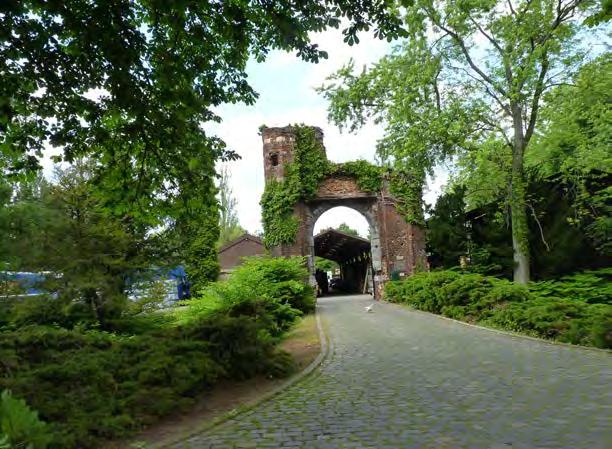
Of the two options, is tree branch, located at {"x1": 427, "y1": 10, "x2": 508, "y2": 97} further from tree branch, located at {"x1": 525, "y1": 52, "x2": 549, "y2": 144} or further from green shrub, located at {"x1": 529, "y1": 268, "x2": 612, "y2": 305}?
green shrub, located at {"x1": 529, "y1": 268, "x2": 612, "y2": 305}

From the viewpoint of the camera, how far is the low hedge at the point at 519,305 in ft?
32.9

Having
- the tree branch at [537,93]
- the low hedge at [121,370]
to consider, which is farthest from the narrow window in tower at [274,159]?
the low hedge at [121,370]

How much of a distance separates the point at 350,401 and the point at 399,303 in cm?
1733

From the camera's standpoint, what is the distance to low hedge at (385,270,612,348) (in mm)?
10016

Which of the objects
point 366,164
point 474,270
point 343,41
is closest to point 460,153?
point 474,270

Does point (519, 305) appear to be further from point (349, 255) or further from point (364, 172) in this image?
point (349, 255)

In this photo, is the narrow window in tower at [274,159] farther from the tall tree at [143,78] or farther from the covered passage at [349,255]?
the tall tree at [143,78]

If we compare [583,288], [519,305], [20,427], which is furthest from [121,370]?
[583,288]

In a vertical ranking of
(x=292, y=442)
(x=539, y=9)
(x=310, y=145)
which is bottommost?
(x=292, y=442)

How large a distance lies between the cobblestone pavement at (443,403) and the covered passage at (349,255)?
22864mm

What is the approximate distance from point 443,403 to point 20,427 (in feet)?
15.0

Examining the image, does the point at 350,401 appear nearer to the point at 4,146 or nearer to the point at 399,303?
the point at 4,146

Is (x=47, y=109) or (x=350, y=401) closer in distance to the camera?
(x=350, y=401)

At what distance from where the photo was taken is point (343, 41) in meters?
6.95
